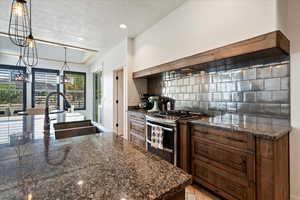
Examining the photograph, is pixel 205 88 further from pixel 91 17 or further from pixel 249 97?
pixel 91 17

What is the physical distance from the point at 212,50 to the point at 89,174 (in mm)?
1923

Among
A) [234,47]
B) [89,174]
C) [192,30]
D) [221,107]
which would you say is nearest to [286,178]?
[221,107]

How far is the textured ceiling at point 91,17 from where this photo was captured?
2266 millimetres

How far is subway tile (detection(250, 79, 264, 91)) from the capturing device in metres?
1.86

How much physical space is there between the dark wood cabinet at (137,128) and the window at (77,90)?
13.4 feet

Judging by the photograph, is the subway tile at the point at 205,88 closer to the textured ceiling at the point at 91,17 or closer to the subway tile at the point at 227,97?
the subway tile at the point at 227,97

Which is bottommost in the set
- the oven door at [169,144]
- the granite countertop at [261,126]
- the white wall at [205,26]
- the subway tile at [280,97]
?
the oven door at [169,144]

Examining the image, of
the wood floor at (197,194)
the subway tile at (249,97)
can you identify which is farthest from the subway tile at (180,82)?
the wood floor at (197,194)

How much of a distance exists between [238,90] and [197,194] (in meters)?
1.51

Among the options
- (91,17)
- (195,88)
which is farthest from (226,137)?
(91,17)

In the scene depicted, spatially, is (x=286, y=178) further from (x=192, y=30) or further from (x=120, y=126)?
(x=120, y=126)

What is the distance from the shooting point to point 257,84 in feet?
6.22

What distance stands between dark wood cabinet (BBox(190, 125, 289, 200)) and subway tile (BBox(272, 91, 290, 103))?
464 millimetres

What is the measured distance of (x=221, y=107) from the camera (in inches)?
89.8
